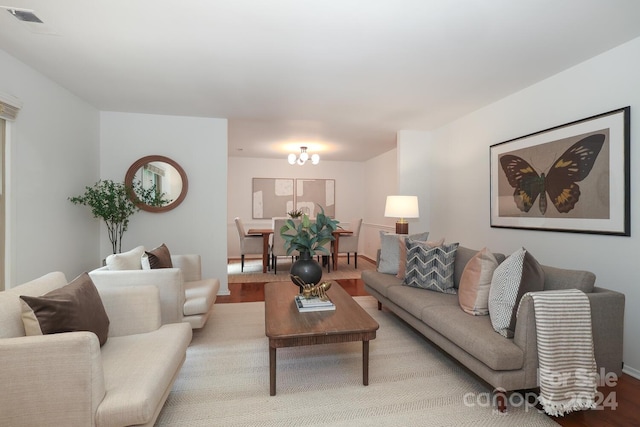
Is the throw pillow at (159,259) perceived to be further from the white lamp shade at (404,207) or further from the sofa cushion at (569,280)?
the sofa cushion at (569,280)

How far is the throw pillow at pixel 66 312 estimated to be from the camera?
1.38 meters

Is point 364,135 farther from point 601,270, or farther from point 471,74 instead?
point 601,270

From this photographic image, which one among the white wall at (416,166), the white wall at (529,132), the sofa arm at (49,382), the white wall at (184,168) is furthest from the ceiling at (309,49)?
the sofa arm at (49,382)

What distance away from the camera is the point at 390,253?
3459 millimetres

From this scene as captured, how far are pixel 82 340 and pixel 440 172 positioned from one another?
435 centimetres

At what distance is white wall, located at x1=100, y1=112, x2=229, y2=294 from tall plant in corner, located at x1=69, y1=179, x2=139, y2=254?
12 cm

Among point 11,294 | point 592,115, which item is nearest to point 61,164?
point 11,294

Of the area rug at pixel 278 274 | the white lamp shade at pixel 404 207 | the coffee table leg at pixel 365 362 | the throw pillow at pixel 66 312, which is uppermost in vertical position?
the white lamp shade at pixel 404 207

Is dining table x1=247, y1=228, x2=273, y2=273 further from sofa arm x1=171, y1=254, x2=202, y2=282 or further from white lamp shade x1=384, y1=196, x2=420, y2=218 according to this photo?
white lamp shade x1=384, y1=196, x2=420, y2=218

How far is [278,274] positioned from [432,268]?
10.6ft

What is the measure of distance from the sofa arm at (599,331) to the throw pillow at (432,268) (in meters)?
1.04

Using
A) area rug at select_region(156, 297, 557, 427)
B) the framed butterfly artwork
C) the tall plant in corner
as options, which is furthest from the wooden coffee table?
the tall plant in corner

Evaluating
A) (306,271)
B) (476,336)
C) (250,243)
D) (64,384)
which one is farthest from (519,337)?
(250,243)

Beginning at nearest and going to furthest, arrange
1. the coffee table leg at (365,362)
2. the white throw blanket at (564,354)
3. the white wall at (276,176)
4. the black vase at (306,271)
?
the white throw blanket at (564,354) → the coffee table leg at (365,362) → the black vase at (306,271) → the white wall at (276,176)
